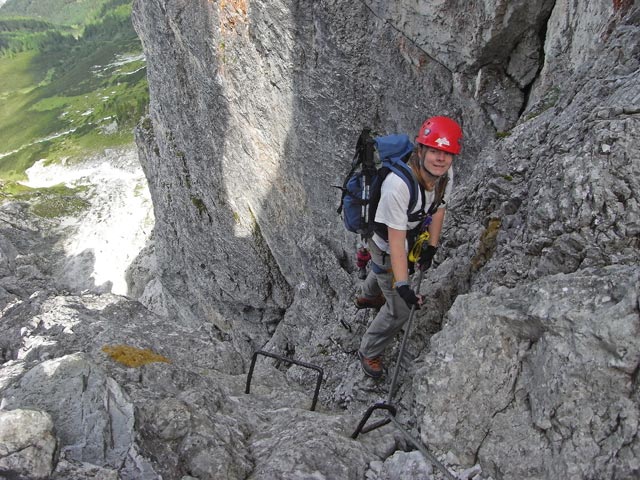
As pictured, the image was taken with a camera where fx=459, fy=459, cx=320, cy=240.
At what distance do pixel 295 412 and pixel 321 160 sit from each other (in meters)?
14.4

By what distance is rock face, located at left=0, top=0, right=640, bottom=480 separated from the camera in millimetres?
5527

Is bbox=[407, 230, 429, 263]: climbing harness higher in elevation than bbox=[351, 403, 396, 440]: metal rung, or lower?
higher

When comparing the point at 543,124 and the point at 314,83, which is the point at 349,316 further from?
the point at 314,83

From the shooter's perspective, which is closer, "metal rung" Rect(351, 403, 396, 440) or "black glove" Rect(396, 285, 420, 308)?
"metal rung" Rect(351, 403, 396, 440)

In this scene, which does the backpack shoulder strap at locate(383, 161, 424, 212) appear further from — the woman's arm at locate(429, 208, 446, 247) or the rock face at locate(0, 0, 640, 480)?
the rock face at locate(0, 0, 640, 480)

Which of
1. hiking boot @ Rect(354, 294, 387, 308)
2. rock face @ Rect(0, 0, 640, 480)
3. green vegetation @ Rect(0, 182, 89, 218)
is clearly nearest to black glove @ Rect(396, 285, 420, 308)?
rock face @ Rect(0, 0, 640, 480)

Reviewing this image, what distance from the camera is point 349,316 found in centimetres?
1305

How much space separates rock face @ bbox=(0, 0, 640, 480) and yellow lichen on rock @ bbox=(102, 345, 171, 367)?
0.42ft

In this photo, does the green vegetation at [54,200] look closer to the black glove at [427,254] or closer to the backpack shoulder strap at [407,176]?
the black glove at [427,254]

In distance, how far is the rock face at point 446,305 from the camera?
5527mm

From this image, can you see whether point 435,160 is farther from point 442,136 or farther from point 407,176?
point 407,176

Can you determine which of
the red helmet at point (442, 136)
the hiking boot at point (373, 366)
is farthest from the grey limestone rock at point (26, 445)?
the red helmet at point (442, 136)

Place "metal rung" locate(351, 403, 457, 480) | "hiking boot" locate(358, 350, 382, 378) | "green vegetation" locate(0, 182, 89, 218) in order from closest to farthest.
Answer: "metal rung" locate(351, 403, 457, 480), "hiking boot" locate(358, 350, 382, 378), "green vegetation" locate(0, 182, 89, 218)

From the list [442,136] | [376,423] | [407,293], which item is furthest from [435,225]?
Answer: [376,423]
